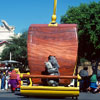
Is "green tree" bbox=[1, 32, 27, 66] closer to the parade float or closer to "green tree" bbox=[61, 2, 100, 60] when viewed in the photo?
"green tree" bbox=[61, 2, 100, 60]

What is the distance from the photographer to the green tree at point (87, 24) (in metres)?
34.0

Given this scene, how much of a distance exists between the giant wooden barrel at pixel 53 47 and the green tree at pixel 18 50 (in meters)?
39.0

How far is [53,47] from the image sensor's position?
15.9 m

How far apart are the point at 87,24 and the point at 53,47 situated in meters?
18.6

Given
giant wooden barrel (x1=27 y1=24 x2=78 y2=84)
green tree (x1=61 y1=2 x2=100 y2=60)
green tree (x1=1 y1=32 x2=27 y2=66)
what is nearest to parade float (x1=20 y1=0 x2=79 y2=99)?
giant wooden barrel (x1=27 y1=24 x2=78 y2=84)

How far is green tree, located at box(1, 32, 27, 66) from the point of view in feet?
181

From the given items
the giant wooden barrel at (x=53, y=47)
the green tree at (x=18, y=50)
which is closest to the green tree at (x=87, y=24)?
the green tree at (x=18, y=50)

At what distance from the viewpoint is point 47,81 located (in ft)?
48.2

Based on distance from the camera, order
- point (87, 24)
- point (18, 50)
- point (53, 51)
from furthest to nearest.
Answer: point (18, 50), point (87, 24), point (53, 51)

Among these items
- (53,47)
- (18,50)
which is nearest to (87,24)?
(53,47)

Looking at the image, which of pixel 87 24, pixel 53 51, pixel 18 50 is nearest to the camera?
pixel 53 51

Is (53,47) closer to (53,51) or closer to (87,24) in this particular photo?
(53,51)

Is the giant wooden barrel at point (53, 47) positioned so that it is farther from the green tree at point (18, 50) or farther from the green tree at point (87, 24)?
the green tree at point (18, 50)

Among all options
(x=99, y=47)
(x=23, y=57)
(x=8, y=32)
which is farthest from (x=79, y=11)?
(x=8, y=32)
